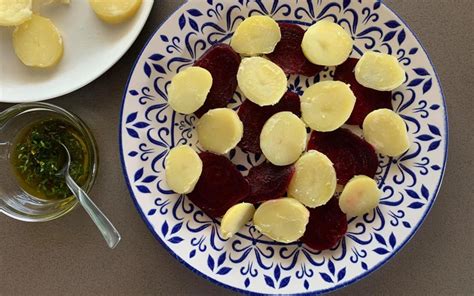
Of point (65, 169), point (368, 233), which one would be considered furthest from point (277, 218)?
point (65, 169)

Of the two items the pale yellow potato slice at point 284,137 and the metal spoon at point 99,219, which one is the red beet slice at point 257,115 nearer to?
the pale yellow potato slice at point 284,137

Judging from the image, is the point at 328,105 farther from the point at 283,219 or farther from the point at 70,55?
the point at 70,55

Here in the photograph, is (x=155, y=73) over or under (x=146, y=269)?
over

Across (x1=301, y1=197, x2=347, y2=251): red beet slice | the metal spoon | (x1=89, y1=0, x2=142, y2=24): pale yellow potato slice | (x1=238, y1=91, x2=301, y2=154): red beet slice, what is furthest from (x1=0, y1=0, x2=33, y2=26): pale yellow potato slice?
(x1=301, y1=197, x2=347, y2=251): red beet slice

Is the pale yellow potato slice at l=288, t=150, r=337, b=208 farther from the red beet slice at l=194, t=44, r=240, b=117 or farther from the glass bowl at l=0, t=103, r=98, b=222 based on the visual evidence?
the glass bowl at l=0, t=103, r=98, b=222

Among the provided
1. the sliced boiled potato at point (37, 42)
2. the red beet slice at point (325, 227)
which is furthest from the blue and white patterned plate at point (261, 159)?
the sliced boiled potato at point (37, 42)

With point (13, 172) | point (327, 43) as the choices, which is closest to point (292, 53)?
point (327, 43)

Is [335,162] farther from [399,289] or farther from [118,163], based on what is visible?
[118,163]
